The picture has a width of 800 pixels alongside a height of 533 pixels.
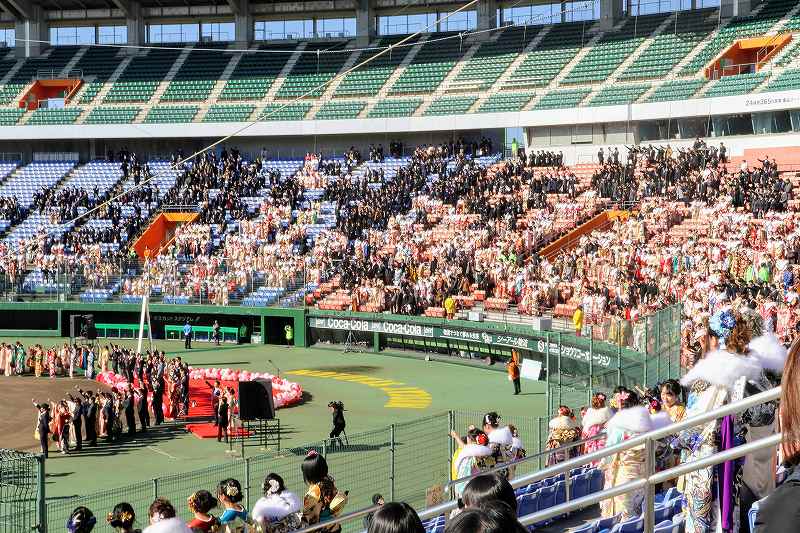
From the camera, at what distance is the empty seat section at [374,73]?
5930 cm

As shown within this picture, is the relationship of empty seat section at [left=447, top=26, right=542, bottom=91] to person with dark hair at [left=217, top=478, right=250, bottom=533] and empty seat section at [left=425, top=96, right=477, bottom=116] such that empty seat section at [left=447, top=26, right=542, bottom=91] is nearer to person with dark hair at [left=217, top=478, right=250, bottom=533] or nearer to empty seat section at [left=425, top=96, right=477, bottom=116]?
empty seat section at [left=425, top=96, right=477, bottom=116]

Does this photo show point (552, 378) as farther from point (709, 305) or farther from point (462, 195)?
point (462, 195)

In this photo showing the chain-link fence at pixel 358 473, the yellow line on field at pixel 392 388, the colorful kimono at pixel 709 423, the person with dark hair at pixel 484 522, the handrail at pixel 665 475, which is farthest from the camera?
the yellow line on field at pixel 392 388

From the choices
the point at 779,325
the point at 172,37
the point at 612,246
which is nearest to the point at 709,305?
the point at 779,325

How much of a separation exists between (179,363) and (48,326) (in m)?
20.1

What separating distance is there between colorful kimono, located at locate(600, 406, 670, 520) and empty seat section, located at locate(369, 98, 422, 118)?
151 ft

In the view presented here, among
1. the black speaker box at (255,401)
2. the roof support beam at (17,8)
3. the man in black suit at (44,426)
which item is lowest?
the man in black suit at (44,426)

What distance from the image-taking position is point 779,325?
2359cm

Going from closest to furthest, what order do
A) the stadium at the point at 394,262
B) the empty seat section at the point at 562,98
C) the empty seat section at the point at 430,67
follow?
1. the stadium at the point at 394,262
2. the empty seat section at the point at 562,98
3. the empty seat section at the point at 430,67

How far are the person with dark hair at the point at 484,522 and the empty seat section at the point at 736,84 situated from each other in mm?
45025

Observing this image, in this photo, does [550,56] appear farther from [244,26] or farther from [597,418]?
[597,418]

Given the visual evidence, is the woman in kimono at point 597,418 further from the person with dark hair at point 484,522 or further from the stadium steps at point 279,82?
the stadium steps at point 279,82

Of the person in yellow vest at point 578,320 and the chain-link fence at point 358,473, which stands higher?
the person in yellow vest at point 578,320

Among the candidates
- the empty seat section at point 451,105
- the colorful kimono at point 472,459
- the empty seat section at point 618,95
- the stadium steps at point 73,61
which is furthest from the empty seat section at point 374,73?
the colorful kimono at point 472,459
